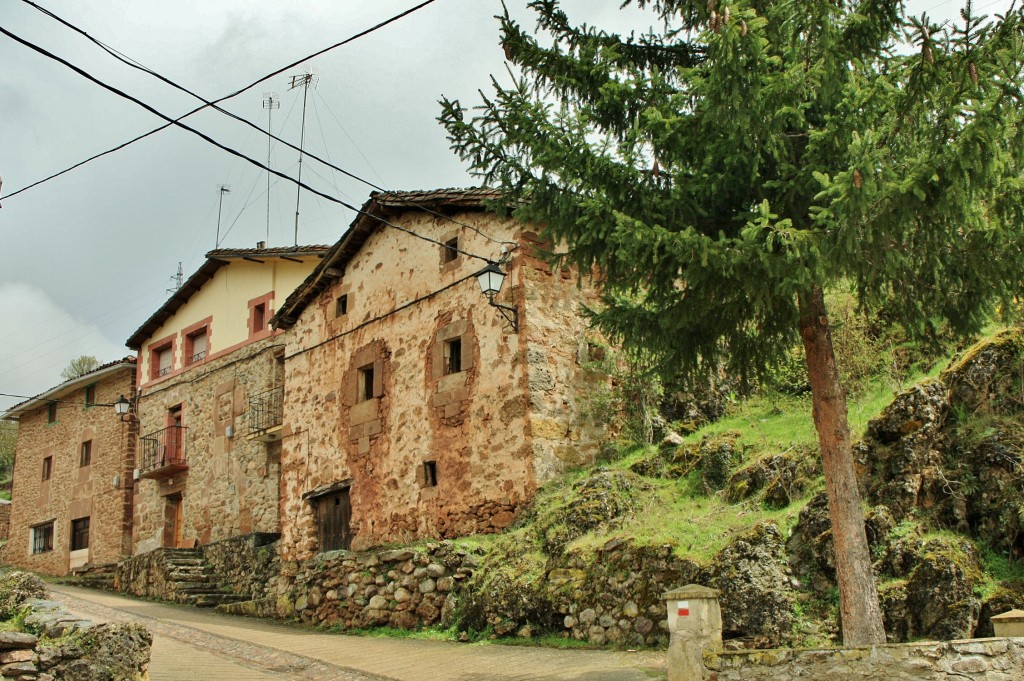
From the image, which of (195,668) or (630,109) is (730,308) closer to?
(630,109)

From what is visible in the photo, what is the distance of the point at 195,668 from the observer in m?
10.0

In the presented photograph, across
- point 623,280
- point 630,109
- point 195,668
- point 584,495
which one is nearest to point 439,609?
point 584,495

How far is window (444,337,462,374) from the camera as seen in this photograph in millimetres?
15055

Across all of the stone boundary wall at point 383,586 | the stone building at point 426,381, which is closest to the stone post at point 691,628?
the stone boundary wall at point 383,586

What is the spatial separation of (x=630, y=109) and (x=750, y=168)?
1.43 metres

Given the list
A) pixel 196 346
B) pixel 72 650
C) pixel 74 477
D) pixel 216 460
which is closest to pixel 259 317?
pixel 196 346

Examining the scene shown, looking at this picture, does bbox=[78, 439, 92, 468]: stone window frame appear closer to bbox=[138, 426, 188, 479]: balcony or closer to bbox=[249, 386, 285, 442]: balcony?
bbox=[138, 426, 188, 479]: balcony

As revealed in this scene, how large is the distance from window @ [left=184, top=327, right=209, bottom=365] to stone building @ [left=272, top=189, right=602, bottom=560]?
7.04 m

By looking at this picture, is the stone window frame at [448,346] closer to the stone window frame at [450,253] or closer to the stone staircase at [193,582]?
the stone window frame at [450,253]

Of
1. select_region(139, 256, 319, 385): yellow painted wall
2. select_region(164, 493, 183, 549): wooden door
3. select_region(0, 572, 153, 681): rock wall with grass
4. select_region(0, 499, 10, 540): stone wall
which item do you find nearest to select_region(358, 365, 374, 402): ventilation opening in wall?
select_region(139, 256, 319, 385): yellow painted wall

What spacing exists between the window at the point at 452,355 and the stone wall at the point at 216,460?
7463 mm

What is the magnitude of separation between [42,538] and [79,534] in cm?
246

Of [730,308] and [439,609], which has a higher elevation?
[730,308]

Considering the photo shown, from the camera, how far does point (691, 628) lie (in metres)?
7.63
